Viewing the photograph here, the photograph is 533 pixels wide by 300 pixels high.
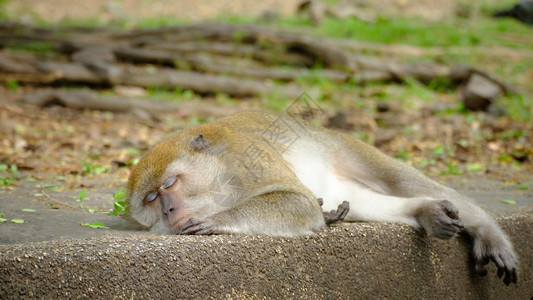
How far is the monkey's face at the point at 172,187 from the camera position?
8.99ft

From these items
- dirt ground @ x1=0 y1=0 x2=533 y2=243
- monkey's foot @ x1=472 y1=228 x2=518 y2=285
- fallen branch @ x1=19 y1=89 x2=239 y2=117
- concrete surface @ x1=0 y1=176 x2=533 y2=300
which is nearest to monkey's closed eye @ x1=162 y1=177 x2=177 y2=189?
concrete surface @ x1=0 y1=176 x2=533 y2=300

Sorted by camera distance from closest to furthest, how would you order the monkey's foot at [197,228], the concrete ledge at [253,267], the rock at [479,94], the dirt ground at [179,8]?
1. the concrete ledge at [253,267]
2. the monkey's foot at [197,228]
3. the rock at [479,94]
4. the dirt ground at [179,8]

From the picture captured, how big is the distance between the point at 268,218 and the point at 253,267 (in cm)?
28

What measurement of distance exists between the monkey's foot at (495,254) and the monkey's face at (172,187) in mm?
1630

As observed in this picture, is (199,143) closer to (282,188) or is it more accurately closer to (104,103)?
(282,188)

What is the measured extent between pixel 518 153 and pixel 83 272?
534 cm

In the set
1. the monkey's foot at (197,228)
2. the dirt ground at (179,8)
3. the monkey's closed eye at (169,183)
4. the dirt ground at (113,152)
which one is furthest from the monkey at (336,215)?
the dirt ground at (179,8)

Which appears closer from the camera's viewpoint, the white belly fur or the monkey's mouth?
the monkey's mouth

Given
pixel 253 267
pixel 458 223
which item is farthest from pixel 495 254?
pixel 253 267

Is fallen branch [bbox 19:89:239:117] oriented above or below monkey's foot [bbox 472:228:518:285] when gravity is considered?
below

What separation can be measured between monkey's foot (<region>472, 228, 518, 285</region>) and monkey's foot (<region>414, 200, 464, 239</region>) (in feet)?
1.05

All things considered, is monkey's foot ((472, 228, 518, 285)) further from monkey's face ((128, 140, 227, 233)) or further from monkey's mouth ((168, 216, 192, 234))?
monkey's mouth ((168, 216, 192, 234))

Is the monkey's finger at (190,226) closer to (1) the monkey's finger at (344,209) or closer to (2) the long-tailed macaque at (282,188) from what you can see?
(2) the long-tailed macaque at (282,188)

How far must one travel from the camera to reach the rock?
8.37m
